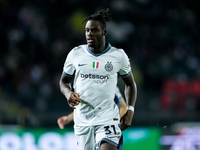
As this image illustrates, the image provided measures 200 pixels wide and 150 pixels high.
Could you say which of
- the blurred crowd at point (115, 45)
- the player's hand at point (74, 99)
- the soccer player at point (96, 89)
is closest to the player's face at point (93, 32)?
the soccer player at point (96, 89)

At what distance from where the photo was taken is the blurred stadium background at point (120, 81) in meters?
8.81

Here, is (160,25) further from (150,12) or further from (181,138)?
(181,138)

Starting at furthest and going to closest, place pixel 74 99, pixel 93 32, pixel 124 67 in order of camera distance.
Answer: pixel 124 67 < pixel 93 32 < pixel 74 99

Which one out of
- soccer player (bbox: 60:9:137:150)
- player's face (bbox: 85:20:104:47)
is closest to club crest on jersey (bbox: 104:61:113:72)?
soccer player (bbox: 60:9:137:150)

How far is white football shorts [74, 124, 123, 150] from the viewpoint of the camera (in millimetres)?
4328

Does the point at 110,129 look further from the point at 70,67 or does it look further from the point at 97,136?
the point at 70,67

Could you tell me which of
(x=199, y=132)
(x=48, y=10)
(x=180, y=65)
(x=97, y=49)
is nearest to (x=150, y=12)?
(x=180, y=65)

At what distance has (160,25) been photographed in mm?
13562

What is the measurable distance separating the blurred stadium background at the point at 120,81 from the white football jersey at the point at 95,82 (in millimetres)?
4112

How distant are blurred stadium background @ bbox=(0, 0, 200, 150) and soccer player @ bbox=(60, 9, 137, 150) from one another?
4.08 meters

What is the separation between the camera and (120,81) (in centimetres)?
1016

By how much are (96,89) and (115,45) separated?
25.8ft

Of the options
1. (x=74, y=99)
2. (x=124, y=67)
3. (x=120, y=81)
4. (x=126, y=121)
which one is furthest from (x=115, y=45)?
(x=74, y=99)

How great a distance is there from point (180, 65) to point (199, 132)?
322cm
